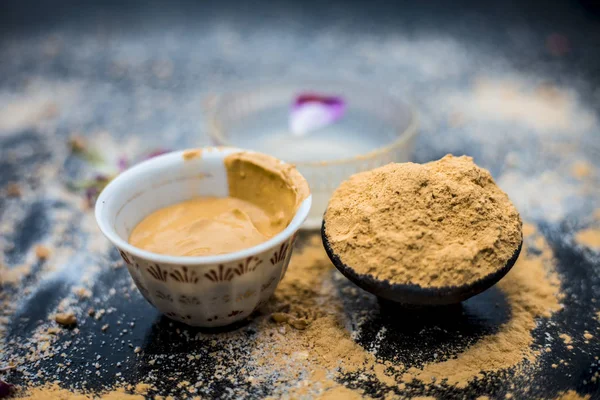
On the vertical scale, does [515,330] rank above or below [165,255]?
below

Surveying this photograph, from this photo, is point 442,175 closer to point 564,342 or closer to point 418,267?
point 418,267

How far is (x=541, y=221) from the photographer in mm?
1402

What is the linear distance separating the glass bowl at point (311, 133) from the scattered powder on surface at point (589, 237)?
0.49 m

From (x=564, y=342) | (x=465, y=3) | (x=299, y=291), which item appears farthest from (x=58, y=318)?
(x=465, y=3)

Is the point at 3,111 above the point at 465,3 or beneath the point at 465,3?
beneath

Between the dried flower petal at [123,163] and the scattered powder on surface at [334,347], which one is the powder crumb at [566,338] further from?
the dried flower petal at [123,163]

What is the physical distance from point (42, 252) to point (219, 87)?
1036 millimetres

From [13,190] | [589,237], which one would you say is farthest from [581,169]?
[13,190]

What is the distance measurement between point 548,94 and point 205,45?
1.38m

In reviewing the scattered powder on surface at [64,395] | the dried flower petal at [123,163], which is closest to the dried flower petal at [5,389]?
the scattered powder on surface at [64,395]

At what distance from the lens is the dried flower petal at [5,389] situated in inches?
38.5

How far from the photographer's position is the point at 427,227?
1.00m

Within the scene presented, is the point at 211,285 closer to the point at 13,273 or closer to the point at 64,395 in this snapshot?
the point at 64,395

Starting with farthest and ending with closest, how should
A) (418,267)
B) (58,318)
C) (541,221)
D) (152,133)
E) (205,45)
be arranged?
(205,45)
(152,133)
(541,221)
(58,318)
(418,267)
